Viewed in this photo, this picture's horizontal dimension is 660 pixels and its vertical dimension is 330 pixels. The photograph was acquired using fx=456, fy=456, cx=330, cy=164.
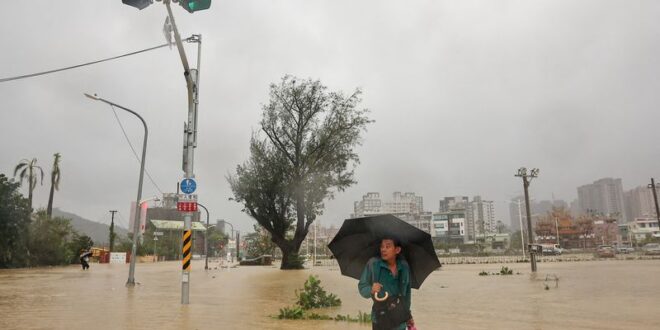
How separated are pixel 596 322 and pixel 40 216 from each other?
172 feet

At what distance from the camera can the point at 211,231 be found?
427 feet

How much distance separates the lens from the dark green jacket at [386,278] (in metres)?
4.21

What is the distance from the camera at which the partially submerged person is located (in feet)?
13.4

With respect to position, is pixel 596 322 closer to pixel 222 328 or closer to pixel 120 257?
pixel 222 328

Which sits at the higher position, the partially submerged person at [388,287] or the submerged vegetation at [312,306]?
the partially submerged person at [388,287]

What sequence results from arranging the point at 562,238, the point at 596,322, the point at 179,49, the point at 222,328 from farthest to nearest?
the point at 562,238, the point at 179,49, the point at 596,322, the point at 222,328

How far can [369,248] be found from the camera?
4.54 metres

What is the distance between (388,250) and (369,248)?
25 cm

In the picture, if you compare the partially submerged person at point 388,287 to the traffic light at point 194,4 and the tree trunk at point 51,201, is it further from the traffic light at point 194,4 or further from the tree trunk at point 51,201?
the tree trunk at point 51,201

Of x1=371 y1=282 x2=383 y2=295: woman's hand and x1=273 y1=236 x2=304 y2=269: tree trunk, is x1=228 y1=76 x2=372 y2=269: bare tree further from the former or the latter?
x1=371 y1=282 x2=383 y2=295: woman's hand

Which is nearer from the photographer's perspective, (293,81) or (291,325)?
(291,325)

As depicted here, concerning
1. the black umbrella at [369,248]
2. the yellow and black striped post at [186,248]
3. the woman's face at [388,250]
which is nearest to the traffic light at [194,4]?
the black umbrella at [369,248]

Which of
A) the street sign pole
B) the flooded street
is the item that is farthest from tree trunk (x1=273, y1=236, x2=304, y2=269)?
the street sign pole

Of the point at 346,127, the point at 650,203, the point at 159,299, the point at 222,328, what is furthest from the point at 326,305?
the point at 650,203
